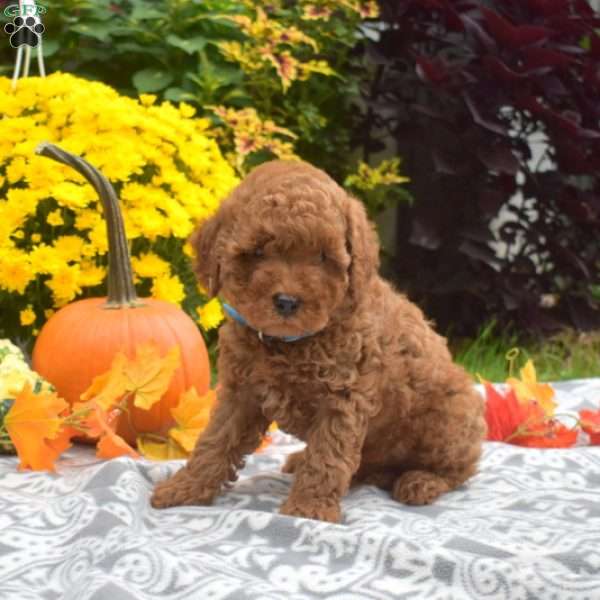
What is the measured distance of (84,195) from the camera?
4.25m

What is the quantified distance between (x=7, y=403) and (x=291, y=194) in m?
1.57

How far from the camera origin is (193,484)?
10.0 feet

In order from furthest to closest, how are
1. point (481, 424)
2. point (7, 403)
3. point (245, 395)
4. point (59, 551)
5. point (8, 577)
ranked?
point (7, 403) < point (481, 424) < point (245, 395) < point (59, 551) < point (8, 577)

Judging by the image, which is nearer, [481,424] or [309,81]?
[481,424]

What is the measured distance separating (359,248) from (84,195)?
1831 millimetres

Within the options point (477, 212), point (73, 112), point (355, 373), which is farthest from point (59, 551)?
point (477, 212)

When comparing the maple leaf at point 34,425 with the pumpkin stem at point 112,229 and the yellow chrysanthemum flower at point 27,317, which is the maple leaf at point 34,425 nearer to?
the pumpkin stem at point 112,229

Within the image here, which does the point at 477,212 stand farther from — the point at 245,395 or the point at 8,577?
the point at 8,577

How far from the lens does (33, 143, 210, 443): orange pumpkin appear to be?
3801 millimetres

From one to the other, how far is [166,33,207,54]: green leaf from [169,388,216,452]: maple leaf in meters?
2.35

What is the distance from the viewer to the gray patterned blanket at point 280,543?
8.08 feet

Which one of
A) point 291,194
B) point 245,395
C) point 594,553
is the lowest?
point 594,553

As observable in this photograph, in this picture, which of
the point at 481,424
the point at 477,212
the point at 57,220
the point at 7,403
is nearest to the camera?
the point at 481,424

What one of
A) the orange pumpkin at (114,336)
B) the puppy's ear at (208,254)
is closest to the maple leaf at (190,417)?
the orange pumpkin at (114,336)
